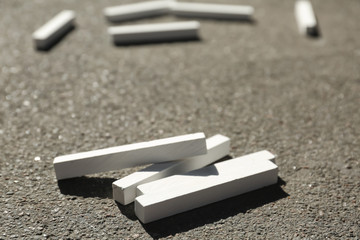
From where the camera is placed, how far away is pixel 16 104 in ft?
16.8

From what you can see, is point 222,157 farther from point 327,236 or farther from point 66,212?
point 66,212

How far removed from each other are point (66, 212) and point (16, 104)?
6.85 feet

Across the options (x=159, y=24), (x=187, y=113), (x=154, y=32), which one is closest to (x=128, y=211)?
(x=187, y=113)

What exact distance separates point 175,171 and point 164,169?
0.12 meters

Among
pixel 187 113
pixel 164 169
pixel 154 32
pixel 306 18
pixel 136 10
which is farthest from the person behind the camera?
pixel 136 10

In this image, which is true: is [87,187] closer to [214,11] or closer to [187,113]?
[187,113]

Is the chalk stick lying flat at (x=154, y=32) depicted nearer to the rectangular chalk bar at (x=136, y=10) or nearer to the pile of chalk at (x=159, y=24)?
the pile of chalk at (x=159, y=24)

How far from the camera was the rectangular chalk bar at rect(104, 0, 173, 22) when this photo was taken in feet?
25.1

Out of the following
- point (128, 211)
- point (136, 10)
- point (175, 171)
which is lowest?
point (128, 211)

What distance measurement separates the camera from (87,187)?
12.5 ft

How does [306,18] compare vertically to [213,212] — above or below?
above

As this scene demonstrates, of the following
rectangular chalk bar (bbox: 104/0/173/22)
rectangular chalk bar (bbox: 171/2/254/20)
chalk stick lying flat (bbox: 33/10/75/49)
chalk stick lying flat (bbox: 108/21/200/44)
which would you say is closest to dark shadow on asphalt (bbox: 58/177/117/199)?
chalk stick lying flat (bbox: 33/10/75/49)

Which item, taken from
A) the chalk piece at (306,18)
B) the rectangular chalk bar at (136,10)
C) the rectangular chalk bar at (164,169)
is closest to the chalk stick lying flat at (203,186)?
the rectangular chalk bar at (164,169)

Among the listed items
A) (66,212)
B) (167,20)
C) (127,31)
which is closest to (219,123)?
(66,212)
